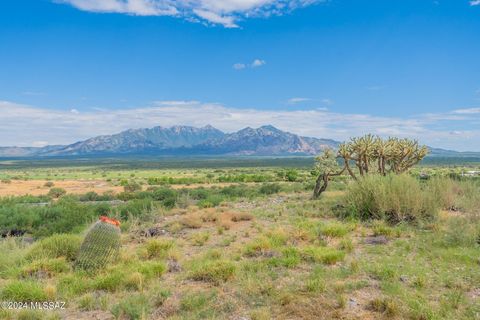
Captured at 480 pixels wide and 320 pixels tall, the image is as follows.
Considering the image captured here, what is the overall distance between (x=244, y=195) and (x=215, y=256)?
19354mm

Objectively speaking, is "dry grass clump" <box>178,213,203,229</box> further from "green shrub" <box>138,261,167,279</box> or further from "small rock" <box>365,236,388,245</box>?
"small rock" <box>365,236,388,245</box>

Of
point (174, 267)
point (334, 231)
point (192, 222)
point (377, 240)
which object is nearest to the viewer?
point (174, 267)

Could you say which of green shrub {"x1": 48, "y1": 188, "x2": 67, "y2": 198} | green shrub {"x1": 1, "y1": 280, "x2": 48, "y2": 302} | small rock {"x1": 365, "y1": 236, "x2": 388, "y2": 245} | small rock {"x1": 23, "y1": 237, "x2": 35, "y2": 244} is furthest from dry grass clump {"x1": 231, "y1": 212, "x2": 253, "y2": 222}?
green shrub {"x1": 48, "y1": 188, "x2": 67, "y2": 198}

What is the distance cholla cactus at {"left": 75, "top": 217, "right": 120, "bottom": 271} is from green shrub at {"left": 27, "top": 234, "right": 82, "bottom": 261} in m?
0.97

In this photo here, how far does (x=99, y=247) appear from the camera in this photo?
990 cm

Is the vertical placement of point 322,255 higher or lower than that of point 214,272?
higher

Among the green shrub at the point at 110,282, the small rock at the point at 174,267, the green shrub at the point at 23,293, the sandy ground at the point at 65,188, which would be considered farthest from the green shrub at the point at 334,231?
the sandy ground at the point at 65,188

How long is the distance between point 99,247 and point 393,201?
33.9 feet

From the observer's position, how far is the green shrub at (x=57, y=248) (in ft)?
34.7

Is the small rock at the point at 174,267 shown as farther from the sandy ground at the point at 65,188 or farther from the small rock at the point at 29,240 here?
the sandy ground at the point at 65,188

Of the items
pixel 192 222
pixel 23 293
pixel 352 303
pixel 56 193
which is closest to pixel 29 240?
pixel 192 222

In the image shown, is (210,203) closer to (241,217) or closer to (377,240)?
(241,217)

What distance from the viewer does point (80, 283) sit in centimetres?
852

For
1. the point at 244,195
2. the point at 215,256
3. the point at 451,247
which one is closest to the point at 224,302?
the point at 215,256
